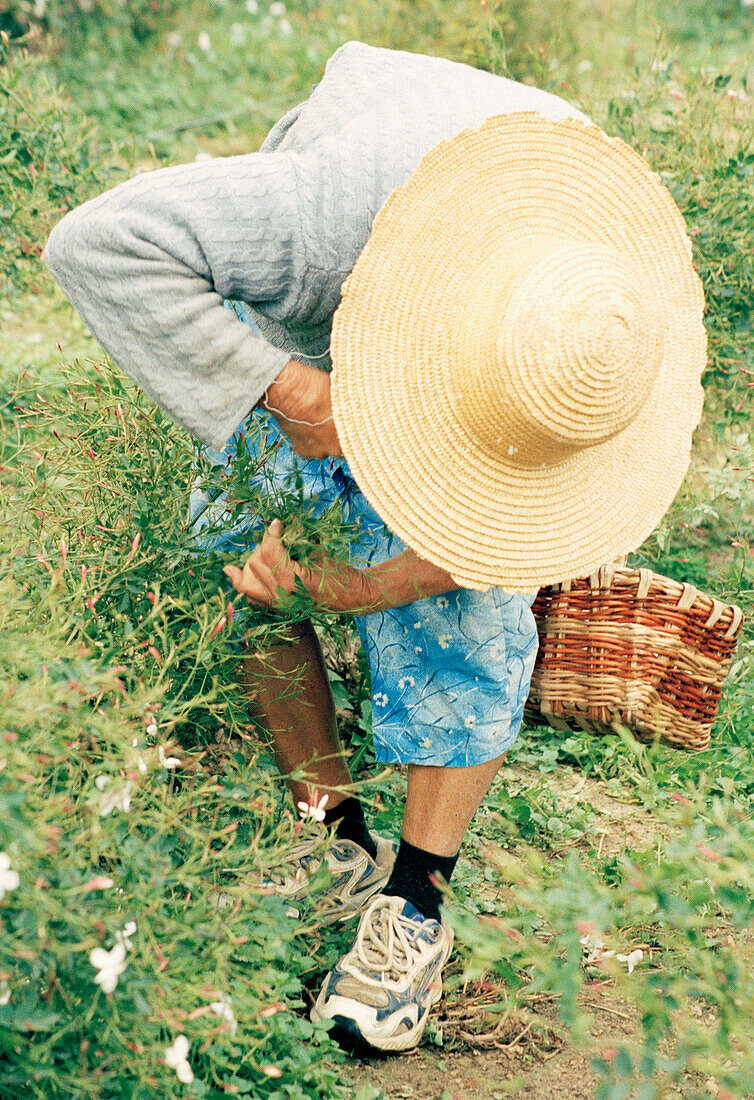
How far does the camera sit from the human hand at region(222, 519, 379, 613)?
163cm

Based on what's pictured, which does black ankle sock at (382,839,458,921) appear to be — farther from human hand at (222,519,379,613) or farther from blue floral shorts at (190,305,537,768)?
human hand at (222,519,379,613)

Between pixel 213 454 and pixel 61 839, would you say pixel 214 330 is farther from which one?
pixel 61 839

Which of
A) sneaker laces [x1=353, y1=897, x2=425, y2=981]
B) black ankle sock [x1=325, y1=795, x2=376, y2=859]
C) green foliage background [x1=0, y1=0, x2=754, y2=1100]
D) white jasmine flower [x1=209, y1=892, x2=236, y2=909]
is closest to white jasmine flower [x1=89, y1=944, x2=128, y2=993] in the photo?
green foliage background [x1=0, y1=0, x2=754, y2=1100]

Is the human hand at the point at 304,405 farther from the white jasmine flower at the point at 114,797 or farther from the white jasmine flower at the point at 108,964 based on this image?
the white jasmine flower at the point at 108,964

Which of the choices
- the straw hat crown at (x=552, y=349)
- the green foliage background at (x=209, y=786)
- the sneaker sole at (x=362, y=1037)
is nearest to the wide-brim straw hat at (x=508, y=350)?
the straw hat crown at (x=552, y=349)

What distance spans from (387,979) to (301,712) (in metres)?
0.51

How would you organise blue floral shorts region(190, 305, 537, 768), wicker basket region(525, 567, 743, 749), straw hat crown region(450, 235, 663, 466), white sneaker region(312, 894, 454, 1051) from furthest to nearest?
wicker basket region(525, 567, 743, 749) < blue floral shorts region(190, 305, 537, 768) < white sneaker region(312, 894, 454, 1051) < straw hat crown region(450, 235, 663, 466)

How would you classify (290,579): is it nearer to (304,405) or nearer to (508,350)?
(304,405)

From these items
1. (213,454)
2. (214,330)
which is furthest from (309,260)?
(213,454)

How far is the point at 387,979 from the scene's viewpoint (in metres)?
1.71

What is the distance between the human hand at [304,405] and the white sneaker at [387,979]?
2.69 ft

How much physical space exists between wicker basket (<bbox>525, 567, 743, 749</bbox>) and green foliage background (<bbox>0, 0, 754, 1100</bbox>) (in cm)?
14

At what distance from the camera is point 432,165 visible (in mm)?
1488

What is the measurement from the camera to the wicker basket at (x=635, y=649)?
2.25 m
